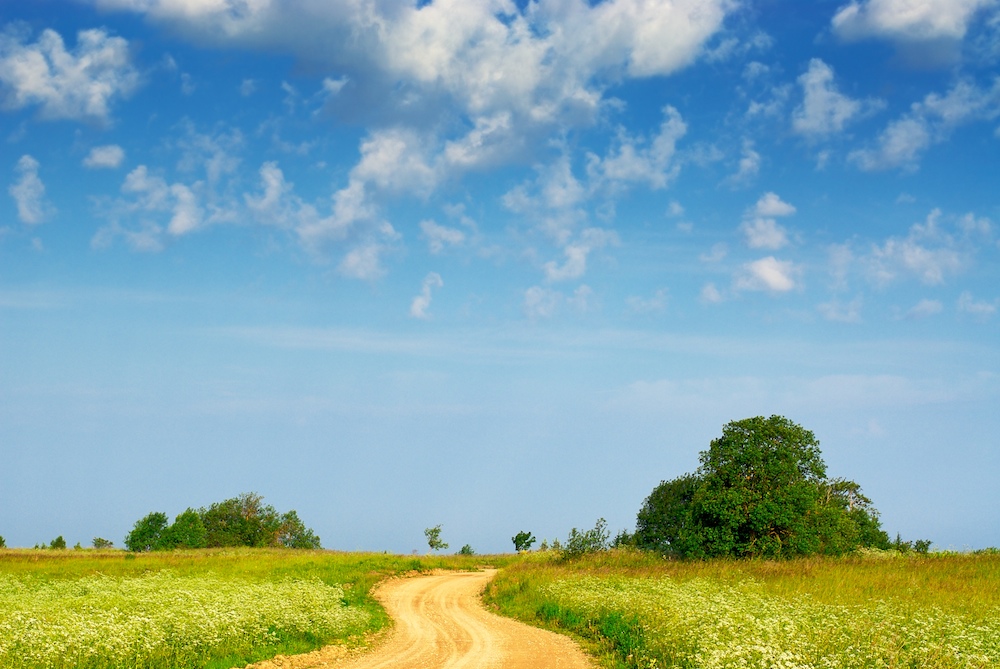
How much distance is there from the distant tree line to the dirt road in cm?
7785

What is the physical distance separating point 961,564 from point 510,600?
19350 mm

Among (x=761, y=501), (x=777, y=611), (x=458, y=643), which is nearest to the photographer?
(x=777, y=611)

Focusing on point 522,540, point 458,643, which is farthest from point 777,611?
point 522,540

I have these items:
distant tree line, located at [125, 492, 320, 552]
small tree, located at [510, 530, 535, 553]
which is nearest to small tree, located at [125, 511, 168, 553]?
distant tree line, located at [125, 492, 320, 552]

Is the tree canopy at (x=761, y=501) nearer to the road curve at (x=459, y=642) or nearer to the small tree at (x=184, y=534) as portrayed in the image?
the road curve at (x=459, y=642)

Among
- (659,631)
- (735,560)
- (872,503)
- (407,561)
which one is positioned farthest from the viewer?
(872,503)

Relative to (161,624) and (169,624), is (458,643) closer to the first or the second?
(169,624)

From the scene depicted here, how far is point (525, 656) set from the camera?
19062 millimetres

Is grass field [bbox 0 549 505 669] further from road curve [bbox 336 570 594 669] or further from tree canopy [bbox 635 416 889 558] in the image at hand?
tree canopy [bbox 635 416 889 558]

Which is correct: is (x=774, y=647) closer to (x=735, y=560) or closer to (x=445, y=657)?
(x=445, y=657)

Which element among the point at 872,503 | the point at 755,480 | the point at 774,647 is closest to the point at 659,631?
the point at 774,647

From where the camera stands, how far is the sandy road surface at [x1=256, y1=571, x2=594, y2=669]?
18156mm

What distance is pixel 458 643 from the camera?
70.4ft

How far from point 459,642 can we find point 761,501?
68.5 feet
